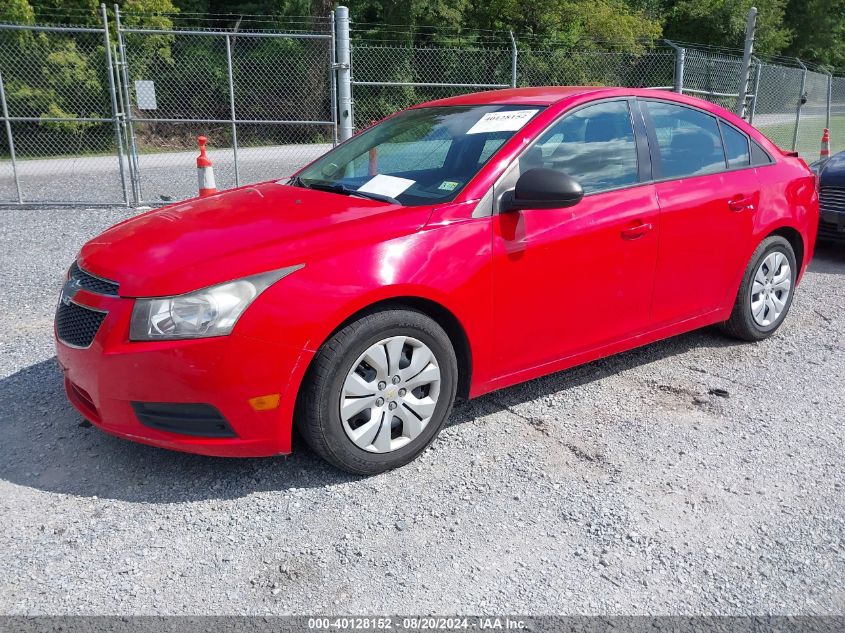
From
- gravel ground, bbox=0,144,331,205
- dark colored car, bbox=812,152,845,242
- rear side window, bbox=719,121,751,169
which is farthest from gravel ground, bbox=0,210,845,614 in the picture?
gravel ground, bbox=0,144,331,205

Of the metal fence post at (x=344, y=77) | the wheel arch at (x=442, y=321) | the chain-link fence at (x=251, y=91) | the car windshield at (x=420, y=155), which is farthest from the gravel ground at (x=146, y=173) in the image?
the wheel arch at (x=442, y=321)

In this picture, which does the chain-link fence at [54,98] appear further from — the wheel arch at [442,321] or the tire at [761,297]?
the wheel arch at [442,321]

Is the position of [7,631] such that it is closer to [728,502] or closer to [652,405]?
[728,502]

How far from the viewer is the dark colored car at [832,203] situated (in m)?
7.47

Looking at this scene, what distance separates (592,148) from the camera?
398 centimetres

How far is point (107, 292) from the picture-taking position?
3141 mm

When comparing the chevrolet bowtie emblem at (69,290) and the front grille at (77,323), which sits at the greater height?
the chevrolet bowtie emblem at (69,290)

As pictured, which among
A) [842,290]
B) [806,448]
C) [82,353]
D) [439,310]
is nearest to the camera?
[82,353]

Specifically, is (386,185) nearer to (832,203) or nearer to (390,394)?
(390,394)

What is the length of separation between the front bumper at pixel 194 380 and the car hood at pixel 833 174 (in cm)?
659

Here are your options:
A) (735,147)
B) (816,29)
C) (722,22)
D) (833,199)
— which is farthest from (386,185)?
(816,29)

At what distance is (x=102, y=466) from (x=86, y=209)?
851 cm

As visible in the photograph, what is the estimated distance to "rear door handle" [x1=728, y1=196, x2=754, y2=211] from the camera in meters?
4.48

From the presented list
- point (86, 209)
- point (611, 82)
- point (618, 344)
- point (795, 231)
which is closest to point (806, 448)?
point (618, 344)
